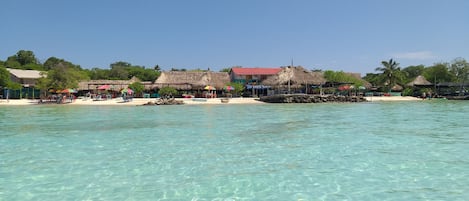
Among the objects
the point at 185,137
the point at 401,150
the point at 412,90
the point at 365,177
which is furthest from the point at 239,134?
the point at 412,90

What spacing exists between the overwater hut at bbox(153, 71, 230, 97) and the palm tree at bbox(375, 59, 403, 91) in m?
21.7

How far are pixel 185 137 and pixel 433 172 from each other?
6652 millimetres

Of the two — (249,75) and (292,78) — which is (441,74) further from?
(249,75)

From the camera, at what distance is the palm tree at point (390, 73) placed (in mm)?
45562

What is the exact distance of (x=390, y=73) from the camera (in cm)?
4550

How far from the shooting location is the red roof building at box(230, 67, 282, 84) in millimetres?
43719

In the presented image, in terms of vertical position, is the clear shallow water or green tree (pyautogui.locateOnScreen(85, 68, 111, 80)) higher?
green tree (pyautogui.locateOnScreen(85, 68, 111, 80))

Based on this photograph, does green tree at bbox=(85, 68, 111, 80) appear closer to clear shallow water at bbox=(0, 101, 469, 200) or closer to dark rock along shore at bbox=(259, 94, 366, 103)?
dark rock along shore at bbox=(259, 94, 366, 103)

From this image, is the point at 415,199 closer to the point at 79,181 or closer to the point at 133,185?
the point at 133,185

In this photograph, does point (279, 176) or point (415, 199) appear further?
point (279, 176)

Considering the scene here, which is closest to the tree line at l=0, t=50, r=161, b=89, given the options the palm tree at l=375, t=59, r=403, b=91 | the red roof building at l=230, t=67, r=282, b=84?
the red roof building at l=230, t=67, r=282, b=84

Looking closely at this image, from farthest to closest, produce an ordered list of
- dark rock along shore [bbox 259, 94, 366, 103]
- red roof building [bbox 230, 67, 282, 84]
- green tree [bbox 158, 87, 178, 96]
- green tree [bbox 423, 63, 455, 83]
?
green tree [bbox 423, 63, 455, 83]
red roof building [bbox 230, 67, 282, 84]
green tree [bbox 158, 87, 178, 96]
dark rock along shore [bbox 259, 94, 366, 103]

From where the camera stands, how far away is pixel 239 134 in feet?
36.0

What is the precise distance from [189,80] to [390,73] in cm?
2654
